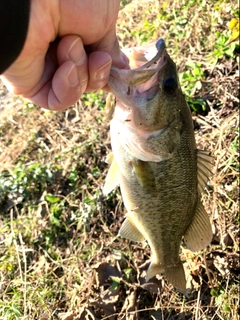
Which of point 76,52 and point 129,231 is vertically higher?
point 76,52

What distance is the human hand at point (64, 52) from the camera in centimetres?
161

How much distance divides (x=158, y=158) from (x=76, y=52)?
78 centimetres

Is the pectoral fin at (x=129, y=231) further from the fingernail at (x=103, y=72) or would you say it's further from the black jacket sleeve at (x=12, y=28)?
the black jacket sleeve at (x=12, y=28)

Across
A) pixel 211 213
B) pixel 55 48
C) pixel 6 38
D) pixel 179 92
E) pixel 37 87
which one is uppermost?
pixel 6 38

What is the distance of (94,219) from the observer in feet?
12.1

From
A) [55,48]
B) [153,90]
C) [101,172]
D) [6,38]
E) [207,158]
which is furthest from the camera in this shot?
[101,172]

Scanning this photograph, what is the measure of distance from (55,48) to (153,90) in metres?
0.56

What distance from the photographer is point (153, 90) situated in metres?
2.16

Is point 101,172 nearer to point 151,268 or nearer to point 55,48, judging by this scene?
point 151,268

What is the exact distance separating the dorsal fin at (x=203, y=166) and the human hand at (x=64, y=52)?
738 millimetres

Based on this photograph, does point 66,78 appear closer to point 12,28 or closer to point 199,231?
point 12,28

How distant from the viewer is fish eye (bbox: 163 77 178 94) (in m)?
2.14

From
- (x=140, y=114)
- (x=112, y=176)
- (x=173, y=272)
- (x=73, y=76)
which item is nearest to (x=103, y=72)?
(x=73, y=76)

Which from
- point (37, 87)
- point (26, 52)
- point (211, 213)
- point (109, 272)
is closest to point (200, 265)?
point (211, 213)
